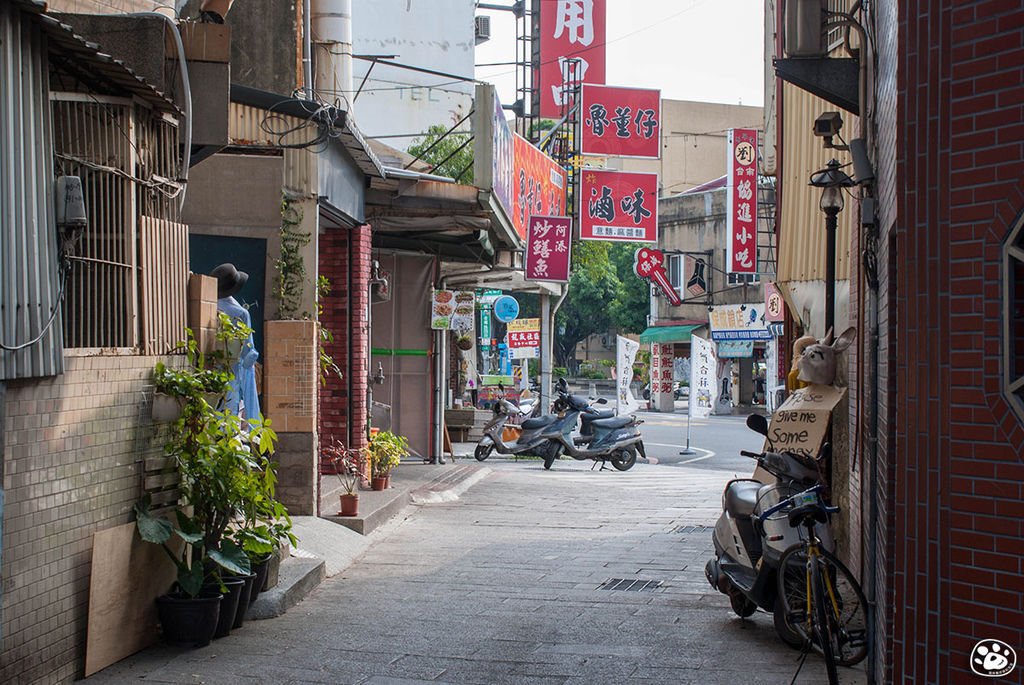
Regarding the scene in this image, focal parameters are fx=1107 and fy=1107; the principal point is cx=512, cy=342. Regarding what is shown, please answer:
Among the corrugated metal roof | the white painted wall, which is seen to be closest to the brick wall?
the corrugated metal roof

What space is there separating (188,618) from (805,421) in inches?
198

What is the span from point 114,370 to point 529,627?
3232mm

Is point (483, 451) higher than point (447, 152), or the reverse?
point (447, 152)

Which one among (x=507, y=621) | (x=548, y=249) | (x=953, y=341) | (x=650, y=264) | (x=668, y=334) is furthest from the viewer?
(x=668, y=334)

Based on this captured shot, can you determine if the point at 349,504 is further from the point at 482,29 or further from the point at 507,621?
the point at 482,29

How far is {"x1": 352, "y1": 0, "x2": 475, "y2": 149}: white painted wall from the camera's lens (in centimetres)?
3259

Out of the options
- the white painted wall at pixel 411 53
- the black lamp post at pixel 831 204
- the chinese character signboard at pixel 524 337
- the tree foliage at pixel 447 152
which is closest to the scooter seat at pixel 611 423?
the chinese character signboard at pixel 524 337

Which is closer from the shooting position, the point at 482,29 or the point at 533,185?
the point at 533,185

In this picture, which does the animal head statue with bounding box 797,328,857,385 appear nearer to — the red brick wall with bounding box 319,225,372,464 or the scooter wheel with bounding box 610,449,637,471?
the red brick wall with bounding box 319,225,372,464

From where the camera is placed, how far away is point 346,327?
1370 centimetres

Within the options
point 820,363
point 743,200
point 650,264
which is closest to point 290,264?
point 820,363

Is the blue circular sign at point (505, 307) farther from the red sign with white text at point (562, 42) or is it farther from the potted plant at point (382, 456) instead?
the potted plant at point (382, 456)

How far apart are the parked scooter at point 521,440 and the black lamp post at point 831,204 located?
11213 millimetres

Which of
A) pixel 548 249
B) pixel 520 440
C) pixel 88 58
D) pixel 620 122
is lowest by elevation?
pixel 520 440
